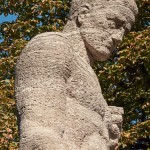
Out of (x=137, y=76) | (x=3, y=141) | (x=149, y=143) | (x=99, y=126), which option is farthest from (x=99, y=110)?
(x=137, y=76)

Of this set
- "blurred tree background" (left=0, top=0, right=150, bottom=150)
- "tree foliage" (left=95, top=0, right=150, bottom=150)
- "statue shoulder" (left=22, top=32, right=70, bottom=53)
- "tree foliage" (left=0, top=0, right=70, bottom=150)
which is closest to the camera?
"statue shoulder" (left=22, top=32, right=70, bottom=53)

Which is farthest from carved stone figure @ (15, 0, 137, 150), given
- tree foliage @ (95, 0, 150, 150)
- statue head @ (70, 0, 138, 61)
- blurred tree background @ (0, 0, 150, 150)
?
tree foliage @ (95, 0, 150, 150)

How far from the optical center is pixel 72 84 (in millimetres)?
4191

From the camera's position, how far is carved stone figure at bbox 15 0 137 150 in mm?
3861

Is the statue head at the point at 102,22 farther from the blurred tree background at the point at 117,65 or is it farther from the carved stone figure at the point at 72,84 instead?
the blurred tree background at the point at 117,65

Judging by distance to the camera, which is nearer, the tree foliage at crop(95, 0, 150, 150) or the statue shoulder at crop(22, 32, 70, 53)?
the statue shoulder at crop(22, 32, 70, 53)

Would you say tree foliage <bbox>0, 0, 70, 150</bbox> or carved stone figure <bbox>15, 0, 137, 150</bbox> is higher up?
carved stone figure <bbox>15, 0, 137, 150</bbox>

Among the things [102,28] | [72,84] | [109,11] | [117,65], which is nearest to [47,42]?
[72,84]

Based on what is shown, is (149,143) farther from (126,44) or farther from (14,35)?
(14,35)

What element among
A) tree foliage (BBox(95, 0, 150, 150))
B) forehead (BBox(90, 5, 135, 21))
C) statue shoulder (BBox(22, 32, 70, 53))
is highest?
forehead (BBox(90, 5, 135, 21))

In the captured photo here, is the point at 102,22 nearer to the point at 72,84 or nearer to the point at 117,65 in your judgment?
the point at 72,84

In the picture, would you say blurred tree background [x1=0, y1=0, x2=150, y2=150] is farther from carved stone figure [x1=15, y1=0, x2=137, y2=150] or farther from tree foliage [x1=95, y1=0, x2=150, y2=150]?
carved stone figure [x1=15, y1=0, x2=137, y2=150]

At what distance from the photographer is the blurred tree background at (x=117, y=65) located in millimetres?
12062

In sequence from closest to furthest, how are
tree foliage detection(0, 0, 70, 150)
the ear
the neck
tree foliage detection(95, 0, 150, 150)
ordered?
the neck < the ear < tree foliage detection(95, 0, 150, 150) < tree foliage detection(0, 0, 70, 150)
